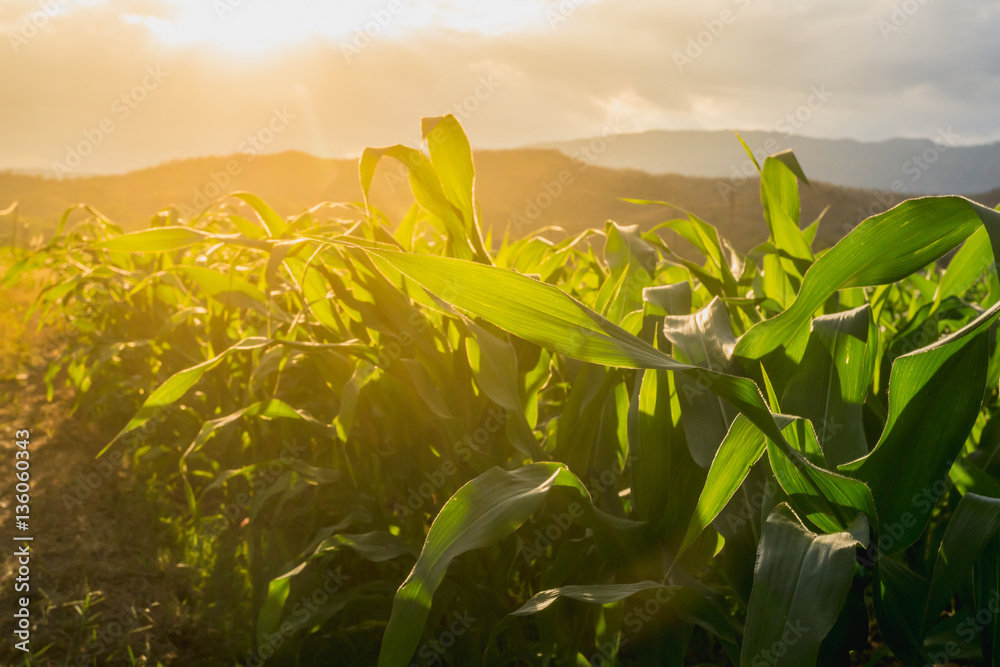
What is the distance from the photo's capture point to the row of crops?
1.60 ft

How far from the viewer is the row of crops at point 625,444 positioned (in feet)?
1.60

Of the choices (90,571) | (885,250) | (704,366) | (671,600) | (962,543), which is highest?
(885,250)

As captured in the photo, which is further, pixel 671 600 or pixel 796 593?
pixel 671 600

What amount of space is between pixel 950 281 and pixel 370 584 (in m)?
1.11

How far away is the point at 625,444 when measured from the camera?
0.87m

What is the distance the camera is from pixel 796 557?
456mm

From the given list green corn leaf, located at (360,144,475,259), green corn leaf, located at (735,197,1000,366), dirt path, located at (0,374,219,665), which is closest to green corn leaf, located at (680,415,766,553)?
green corn leaf, located at (735,197,1000,366)

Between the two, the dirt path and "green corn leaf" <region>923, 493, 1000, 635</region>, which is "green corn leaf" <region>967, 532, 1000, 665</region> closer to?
"green corn leaf" <region>923, 493, 1000, 635</region>

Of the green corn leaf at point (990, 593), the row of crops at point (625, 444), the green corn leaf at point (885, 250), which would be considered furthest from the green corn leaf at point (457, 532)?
the green corn leaf at point (990, 593)

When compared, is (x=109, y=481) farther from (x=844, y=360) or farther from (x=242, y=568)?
(x=844, y=360)

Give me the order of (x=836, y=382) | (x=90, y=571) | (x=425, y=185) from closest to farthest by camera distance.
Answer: (x=836, y=382) → (x=425, y=185) → (x=90, y=571)

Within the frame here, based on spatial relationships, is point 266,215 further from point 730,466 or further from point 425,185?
point 730,466

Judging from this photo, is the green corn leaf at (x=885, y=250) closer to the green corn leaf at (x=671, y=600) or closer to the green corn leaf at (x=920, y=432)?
the green corn leaf at (x=920, y=432)

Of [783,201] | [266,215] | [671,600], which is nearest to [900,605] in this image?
[671,600]
